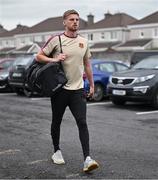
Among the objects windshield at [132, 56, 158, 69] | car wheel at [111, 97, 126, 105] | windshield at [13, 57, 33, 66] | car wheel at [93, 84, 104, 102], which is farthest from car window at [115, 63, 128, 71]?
windshield at [13, 57, 33, 66]

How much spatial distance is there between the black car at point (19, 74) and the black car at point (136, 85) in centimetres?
444

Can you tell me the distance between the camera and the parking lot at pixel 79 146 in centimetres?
564

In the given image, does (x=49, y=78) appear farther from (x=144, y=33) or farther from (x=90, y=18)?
(x=90, y=18)

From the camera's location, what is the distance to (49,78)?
5.71 metres

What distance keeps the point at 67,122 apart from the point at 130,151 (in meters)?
3.07

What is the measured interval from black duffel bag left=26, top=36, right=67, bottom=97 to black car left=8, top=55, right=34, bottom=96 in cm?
1058

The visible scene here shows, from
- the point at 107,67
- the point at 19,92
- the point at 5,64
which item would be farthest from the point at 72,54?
the point at 5,64

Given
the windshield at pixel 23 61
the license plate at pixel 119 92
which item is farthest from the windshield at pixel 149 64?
the windshield at pixel 23 61

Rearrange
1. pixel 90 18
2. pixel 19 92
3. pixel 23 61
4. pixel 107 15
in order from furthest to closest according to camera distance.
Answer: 1. pixel 90 18
2. pixel 107 15
3. pixel 19 92
4. pixel 23 61

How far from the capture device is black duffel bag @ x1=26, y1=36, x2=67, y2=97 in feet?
18.6

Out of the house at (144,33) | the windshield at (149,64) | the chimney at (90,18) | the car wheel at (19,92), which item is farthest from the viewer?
the chimney at (90,18)

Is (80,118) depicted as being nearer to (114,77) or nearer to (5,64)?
(114,77)

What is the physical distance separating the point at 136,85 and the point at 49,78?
22.4 ft

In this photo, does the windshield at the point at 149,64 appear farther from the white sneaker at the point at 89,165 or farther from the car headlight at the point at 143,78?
the white sneaker at the point at 89,165
